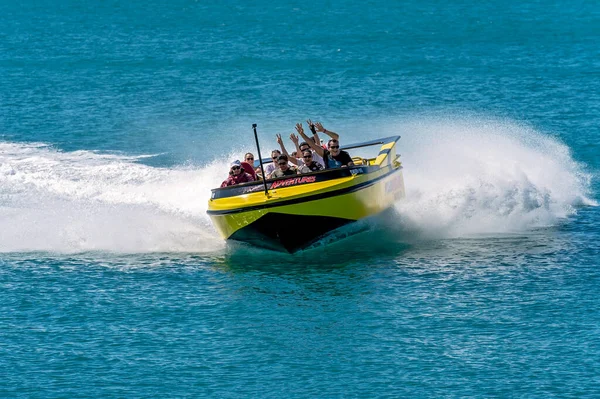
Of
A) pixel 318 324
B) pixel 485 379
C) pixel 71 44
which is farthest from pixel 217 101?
pixel 485 379

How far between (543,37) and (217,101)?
21.4m

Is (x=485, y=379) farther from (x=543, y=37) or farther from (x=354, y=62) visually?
(x=543, y=37)

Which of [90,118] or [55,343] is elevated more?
[90,118]

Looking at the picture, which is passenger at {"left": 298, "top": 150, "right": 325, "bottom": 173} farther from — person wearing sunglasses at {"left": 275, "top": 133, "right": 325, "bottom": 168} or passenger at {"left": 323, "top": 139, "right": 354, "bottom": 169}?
passenger at {"left": 323, "top": 139, "right": 354, "bottom": 169}

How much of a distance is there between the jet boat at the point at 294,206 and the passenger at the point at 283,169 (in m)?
0.40

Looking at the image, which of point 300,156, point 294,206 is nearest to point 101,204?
point 300,156

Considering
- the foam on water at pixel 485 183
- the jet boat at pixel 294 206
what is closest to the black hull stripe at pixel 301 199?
the jet boat at pixel 294 206

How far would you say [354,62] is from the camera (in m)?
55.0

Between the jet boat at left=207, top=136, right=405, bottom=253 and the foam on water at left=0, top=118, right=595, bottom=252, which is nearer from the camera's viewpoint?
the jet boat at left=207, top=136, right=405, bottom=253

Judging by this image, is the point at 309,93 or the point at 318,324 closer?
the point at 318,324

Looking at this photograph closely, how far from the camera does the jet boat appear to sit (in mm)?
21859

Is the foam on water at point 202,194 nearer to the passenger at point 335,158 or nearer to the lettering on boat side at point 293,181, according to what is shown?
the passenger at point 335,158

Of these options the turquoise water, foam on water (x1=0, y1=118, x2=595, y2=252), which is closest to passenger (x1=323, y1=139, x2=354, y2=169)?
the turquoise water

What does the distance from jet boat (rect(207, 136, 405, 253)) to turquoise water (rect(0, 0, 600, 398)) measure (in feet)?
2.14
